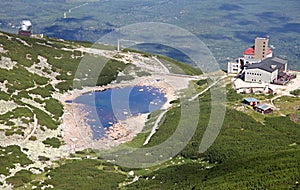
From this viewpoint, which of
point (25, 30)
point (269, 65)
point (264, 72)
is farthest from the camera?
point (25, 30)

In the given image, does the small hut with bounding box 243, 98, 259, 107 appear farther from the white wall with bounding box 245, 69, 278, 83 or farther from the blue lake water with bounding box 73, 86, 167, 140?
the blue lake water with bounding box 73, 86, 167, 140

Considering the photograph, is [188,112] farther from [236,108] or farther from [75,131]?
[75,131]

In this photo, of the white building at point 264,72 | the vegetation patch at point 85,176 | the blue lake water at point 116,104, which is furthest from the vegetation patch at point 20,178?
the white building at point 264,72

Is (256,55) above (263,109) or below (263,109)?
above

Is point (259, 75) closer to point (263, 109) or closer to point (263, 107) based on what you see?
point (263, 107)

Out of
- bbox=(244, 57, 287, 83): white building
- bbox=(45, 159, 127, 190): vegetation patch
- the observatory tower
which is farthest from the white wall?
the observatory tower

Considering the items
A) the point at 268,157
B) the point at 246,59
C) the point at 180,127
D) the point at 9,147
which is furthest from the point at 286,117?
the point at 9,147

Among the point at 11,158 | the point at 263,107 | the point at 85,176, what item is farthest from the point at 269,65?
the point at 11,158
